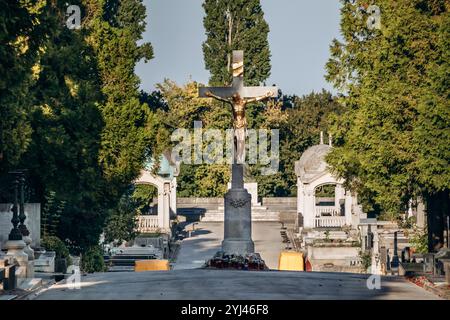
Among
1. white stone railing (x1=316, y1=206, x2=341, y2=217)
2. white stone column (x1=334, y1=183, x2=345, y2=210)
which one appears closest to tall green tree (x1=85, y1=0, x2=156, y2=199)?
white stone railing (x1=316, y1=206, x2=341, y2=217)

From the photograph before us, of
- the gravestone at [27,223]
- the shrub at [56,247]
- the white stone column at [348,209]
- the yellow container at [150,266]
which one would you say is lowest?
the yellow container at [150,266]

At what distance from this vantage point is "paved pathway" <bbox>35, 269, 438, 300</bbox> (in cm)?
3394

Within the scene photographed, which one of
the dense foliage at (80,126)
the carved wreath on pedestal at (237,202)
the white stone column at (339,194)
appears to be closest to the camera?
the carved wreath on pedestal at (237,202)

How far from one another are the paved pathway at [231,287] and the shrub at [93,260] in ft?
56.6

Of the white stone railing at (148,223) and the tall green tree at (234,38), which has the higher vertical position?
the tall green tree at (234,38)

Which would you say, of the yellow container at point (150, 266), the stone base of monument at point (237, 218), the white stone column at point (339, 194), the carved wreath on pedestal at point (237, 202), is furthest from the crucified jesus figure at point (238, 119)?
the white stone column at point (339, 194)

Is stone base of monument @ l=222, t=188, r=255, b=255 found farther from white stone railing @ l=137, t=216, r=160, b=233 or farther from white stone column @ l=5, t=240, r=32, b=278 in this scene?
white stone railing @ l=137, t=216, r=160, b=233

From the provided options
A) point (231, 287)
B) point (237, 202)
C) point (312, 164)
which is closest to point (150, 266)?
point (237, 202)

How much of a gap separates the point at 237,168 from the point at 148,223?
37.4 meters

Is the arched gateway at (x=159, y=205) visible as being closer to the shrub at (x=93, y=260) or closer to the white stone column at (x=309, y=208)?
the white stone column at (x=309, y=208)

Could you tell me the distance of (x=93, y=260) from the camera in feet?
205

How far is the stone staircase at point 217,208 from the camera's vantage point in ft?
349

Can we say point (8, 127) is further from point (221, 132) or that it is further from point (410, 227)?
point (221, 132)
